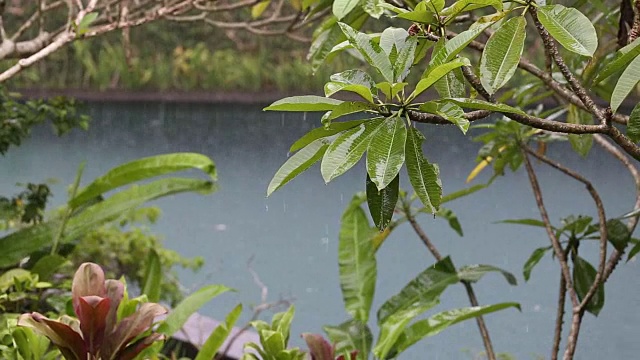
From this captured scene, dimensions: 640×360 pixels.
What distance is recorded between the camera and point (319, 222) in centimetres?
297

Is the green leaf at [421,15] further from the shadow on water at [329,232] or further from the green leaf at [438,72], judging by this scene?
the shadow on water at [329,232]

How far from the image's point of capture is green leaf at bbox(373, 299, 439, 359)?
1.20m

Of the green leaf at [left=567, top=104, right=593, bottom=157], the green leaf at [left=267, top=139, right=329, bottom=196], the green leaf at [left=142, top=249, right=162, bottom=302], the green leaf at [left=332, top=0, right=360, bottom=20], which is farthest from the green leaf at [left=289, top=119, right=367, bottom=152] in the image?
the green leaf at [left=142, top=249, right=162, bottom=302]

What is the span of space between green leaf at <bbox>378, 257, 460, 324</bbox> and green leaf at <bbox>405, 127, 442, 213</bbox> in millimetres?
811

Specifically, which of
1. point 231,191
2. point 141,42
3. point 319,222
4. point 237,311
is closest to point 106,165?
point 231,191

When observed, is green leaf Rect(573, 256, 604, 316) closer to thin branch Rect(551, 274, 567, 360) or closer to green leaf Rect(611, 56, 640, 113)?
thin branch Rect(551, 274, 567, 360)

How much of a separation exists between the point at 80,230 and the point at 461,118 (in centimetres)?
125

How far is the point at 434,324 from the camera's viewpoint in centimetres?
124

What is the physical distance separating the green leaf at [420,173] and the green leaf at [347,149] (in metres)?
0.03

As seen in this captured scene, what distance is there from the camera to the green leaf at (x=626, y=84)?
532 mm

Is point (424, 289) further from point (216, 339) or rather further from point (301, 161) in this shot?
point (301, 161)

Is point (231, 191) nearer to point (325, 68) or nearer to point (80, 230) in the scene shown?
point (325, 68)

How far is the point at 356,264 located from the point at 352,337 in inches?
5.2

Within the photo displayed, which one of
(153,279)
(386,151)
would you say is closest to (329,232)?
(153,279)
